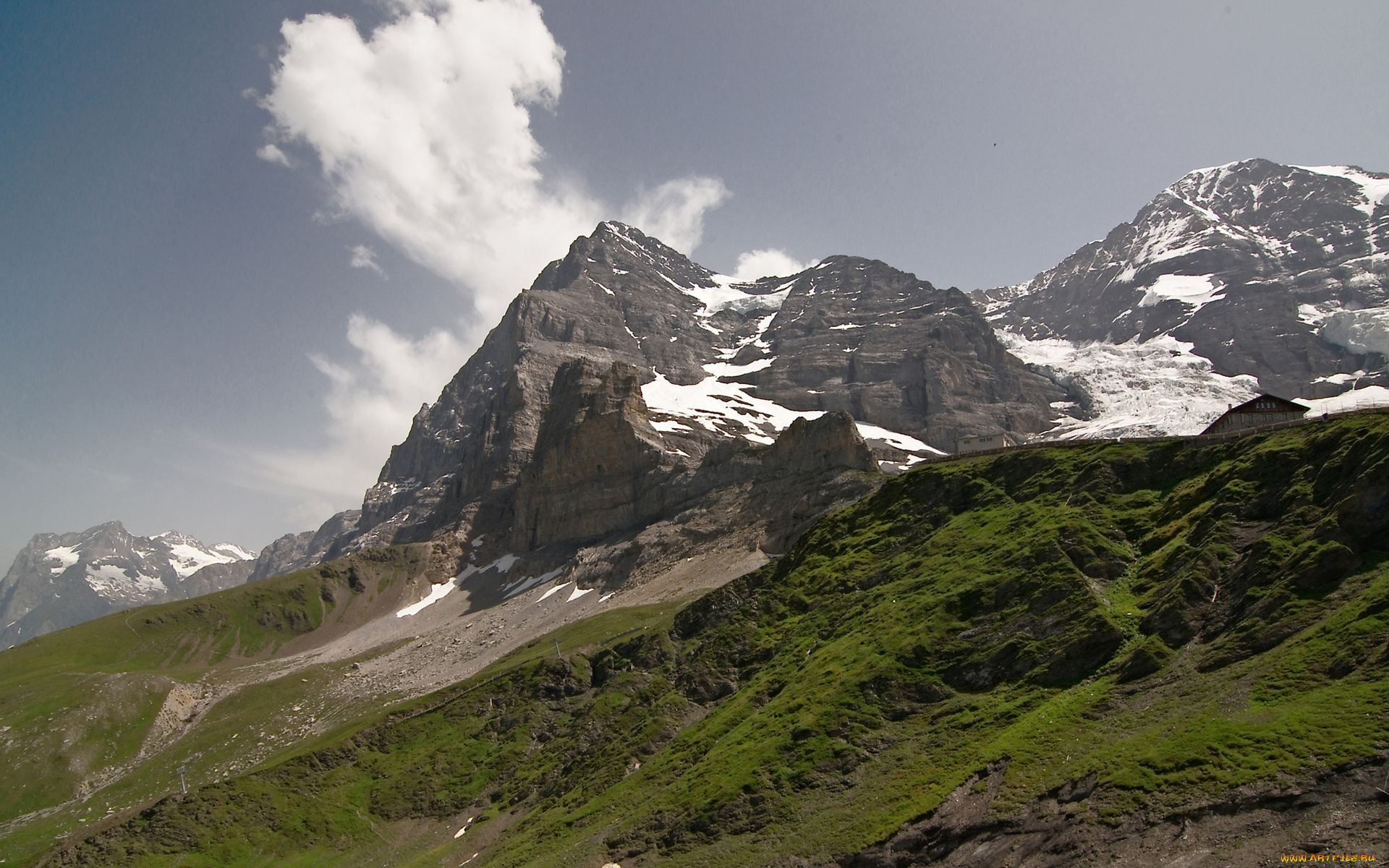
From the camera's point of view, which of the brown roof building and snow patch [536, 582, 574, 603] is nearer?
the brown roof building

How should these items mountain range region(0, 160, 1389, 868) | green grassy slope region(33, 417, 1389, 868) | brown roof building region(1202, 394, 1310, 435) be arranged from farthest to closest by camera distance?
brown roof building region(1202, 394, 1310, 435) < green grassy slope region(33, 417, 1389, 868) < mountain range region(0, 160, 1389, 868)

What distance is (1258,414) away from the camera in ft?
187

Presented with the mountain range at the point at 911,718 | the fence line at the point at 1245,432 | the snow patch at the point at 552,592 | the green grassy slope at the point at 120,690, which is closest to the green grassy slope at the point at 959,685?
the mountain range at the point at 911,718

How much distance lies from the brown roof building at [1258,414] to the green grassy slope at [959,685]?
6.36 metres

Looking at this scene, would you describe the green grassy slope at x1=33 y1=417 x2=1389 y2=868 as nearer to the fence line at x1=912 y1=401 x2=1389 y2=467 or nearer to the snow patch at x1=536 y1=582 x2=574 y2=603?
the fence line at x1=912 y1=401 x2=1389 y2=467

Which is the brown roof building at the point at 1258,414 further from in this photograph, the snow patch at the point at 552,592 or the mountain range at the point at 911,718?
the snow patch at the point at 552,592

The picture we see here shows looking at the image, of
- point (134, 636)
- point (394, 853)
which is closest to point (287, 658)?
point (134, 636)

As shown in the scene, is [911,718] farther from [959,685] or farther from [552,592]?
[552,592]

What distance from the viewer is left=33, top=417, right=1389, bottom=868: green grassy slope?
95.4 ft

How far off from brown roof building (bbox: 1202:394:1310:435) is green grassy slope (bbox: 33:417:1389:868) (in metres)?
6.36

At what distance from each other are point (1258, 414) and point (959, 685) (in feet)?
108

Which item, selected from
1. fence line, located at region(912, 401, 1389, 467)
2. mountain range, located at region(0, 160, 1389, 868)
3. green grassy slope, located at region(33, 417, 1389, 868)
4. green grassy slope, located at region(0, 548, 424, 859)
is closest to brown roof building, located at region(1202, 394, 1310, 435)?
fence line, located at region(912, 401, 1389, 467)

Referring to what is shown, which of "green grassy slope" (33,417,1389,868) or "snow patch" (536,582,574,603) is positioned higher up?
"snow patch" (536,582,574,603)

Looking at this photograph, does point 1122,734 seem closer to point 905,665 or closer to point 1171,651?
point 1171,651
